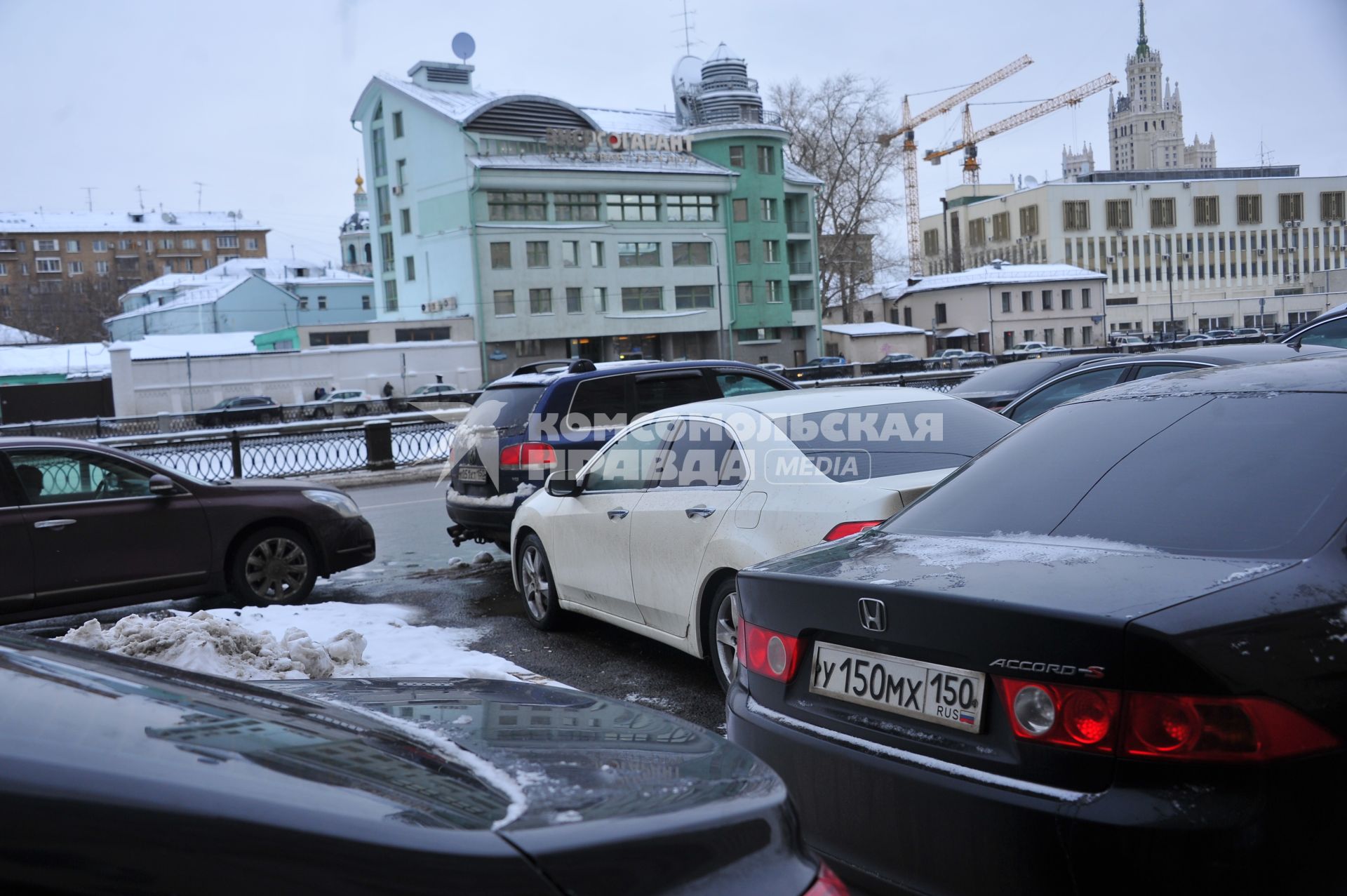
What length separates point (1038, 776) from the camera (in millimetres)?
2432

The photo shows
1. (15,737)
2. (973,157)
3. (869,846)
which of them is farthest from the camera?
(973,157)

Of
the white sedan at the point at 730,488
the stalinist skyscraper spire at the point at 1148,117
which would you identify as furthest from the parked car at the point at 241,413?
the stalinist skyscraper spire at the point at 1148,117

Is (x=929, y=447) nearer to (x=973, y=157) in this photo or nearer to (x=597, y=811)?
(x=597, y=811)

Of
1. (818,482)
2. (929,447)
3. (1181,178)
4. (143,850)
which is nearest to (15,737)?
(143,850)

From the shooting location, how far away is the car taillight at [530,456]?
9703 mm

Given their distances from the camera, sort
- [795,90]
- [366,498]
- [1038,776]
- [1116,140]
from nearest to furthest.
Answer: [1038,776], [366,498], [795,90], [1116,140]

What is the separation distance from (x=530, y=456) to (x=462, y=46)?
61.3 metres

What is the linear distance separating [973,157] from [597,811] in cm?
14547

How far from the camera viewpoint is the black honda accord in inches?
88.8

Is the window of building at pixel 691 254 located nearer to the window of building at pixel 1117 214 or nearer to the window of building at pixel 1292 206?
the window of building at pixel 1117 214

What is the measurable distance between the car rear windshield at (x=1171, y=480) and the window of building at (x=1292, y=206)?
12435 cm

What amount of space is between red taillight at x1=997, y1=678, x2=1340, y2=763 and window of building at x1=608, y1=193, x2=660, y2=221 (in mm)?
61366

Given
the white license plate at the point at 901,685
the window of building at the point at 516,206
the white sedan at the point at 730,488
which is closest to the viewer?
the white license plate at the point at 901,685

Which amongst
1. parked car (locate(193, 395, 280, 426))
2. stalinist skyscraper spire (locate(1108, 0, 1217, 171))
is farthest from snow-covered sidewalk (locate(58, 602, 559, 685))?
stalinist skyscraper spire (locate(1108, 0, 1217, 171))
